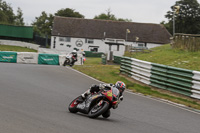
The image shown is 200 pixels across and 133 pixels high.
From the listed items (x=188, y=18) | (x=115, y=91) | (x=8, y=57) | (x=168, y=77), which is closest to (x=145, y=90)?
(x=168, y=77)

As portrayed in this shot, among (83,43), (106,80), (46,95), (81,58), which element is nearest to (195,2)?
(83,43)

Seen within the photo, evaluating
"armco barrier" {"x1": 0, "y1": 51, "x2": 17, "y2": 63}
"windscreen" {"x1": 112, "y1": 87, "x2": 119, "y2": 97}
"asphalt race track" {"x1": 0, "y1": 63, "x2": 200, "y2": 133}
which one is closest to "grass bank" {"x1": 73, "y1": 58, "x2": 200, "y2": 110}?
"asphalt race track" {"x1": 0, "y1": 63, "x2": 200, "y2": 133}

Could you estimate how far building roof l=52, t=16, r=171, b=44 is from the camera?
6919 cm

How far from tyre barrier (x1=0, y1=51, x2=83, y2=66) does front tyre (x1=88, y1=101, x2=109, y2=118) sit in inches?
851

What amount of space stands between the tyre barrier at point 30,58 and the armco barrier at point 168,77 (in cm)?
1195

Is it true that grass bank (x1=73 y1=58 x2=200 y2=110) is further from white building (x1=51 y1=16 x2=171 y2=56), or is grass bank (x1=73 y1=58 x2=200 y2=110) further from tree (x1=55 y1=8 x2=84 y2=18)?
tree (x1=55 y1=8 x2=84 y2=18)

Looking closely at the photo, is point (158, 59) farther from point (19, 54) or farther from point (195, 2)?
point (195, 2)

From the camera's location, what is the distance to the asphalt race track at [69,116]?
20.5 ft

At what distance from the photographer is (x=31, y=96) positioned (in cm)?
1058

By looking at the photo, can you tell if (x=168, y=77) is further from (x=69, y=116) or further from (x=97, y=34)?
(x=97, y=34)

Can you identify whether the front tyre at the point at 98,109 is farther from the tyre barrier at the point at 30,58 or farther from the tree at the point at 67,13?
the tree at the point at 67,13

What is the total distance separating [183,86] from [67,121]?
27.3 feet

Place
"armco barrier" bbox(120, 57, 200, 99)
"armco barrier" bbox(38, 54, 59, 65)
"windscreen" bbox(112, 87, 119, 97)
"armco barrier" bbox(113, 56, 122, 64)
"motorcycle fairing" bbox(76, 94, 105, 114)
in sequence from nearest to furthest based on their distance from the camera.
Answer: "windscreen" bbox(112, 87, 119, 97) → "motorcycle fairing" bbox(76, 94, 105, 114) → "armco barrier" bbox(120, 57, 200, 99) → "armco barrier" bbox(38, 54, 59, 65) → "armco barrier" bbox(113, 56, 122, 64)

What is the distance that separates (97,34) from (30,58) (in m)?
41.7
